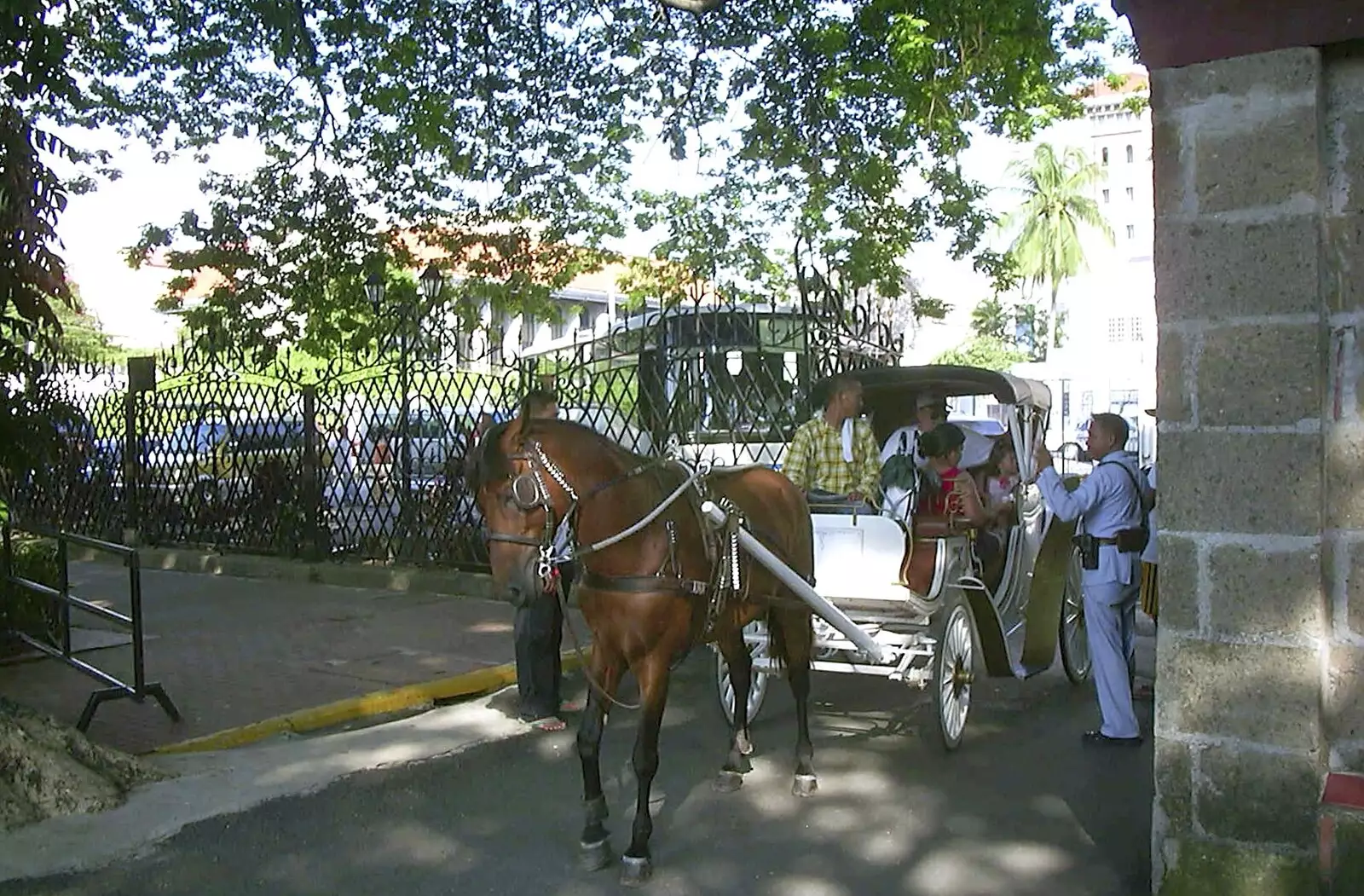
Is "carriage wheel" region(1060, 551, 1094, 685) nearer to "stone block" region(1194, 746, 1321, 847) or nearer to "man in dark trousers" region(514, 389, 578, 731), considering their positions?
"man in dark trousers" region(514, 389, 578, 731)

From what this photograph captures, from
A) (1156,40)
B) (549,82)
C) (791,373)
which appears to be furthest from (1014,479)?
(549,82)

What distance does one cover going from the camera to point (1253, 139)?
3924 mm

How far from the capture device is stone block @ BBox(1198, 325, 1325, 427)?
12.6 feet

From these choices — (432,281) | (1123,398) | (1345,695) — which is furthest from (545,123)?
(1123,398)

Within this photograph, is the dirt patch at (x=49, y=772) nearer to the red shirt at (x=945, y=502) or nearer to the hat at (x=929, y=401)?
the red shirt at (x=945, y=502)

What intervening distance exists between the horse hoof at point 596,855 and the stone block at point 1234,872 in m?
2.13

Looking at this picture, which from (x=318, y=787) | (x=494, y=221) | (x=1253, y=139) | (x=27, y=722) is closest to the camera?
(x=1253, y=139)

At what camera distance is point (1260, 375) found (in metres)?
3.93

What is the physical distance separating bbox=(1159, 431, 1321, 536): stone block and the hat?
3745 millimetres

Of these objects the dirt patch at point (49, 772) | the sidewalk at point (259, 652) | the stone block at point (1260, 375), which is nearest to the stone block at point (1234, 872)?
the stone block at point (1260, 375)

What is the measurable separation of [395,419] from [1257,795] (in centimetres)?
1053

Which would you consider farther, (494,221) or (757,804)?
(494,221)

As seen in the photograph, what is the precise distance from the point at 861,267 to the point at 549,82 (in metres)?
4.45

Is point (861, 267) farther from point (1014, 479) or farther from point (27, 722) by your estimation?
point (27, 722)
